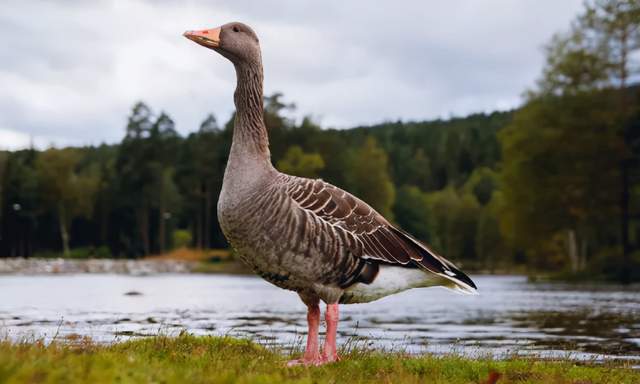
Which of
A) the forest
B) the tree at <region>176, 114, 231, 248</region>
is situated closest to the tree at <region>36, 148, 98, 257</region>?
the forest

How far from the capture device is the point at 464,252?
155 metres

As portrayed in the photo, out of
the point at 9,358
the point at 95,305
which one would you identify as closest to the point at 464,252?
the point at 95,305

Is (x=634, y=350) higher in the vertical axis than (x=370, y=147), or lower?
lower

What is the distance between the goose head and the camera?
10.8 meters

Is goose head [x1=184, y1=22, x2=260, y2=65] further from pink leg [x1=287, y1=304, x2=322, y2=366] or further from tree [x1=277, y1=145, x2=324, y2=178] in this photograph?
tree [x1=277, y1=145, x2=324, y2=178]

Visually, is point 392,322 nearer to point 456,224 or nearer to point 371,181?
point 371,181

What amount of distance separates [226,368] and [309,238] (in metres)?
2.02

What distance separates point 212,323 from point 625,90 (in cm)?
4792

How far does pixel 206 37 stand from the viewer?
10789 millimetres

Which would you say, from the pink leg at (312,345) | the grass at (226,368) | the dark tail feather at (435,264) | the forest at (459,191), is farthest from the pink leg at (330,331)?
the forest at (459,191)

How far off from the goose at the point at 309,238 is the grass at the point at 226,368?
868mm

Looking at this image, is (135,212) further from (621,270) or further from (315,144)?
(621,270)

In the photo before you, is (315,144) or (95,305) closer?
(95,305)

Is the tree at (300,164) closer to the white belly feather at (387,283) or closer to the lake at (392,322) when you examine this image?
the lake at (392,322)
